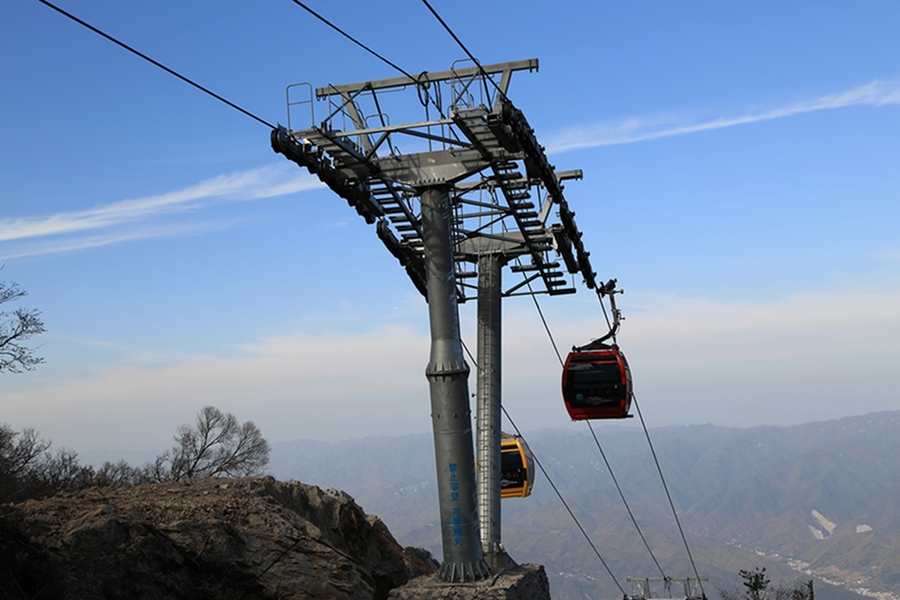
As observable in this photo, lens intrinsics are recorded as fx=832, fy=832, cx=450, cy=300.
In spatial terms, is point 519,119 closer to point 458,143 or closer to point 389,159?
point 458,143

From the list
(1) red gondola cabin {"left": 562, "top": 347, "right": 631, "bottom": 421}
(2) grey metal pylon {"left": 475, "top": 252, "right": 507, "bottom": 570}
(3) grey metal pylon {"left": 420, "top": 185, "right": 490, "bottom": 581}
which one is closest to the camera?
(3) grey metal pylon {"left": 420, "top": 185, "right": 490, "bottom": 581}

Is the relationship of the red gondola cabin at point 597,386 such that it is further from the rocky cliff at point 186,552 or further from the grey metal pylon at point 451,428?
the grey metal pylon at point 451,428

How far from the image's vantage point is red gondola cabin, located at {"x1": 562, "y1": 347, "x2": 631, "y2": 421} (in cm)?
2219

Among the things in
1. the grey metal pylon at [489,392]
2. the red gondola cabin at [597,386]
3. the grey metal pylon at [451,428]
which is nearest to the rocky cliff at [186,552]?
the grey metal pylon at [451,428]

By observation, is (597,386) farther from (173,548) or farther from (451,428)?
(173,548)

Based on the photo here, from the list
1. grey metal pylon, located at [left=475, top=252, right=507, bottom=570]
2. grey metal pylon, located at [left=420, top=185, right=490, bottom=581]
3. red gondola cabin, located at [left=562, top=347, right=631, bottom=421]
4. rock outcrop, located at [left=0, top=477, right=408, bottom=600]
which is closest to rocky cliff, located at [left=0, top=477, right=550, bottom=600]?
rock outcrop, located at [left=0, top=477, right=408, bottom=600]

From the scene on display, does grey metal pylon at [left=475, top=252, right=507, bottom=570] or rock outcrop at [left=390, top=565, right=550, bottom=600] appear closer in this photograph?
rock outcrop at [left=390, top=565, right=550, bottom=600]

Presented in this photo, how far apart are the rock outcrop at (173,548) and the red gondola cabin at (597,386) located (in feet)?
23.7

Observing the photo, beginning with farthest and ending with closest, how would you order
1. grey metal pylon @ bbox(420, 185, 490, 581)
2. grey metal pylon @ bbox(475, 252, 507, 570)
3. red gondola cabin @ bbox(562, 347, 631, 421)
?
red gondola cabin @ bbox(562, 347, 631, 421)
grey metal pylon @ bbox(475, 252, 507, 570)
grey metal pylon @ bbox(420, 185, 490, 581)

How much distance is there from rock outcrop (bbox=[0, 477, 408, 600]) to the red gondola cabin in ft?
23.7

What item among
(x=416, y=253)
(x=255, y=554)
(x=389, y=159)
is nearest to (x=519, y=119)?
(x=389, y=159)

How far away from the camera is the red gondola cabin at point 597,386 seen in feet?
72.8

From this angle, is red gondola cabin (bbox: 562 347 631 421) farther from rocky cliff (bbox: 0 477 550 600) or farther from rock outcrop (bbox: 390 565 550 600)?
rock outcrop (bbox: 390 565 550 600)

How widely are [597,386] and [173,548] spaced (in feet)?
38.4
